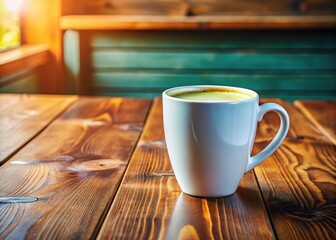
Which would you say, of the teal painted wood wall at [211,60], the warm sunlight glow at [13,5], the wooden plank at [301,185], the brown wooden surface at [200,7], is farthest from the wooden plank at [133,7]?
the wooden plank at [301,185]

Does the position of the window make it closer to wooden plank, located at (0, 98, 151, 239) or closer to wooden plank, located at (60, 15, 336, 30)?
wooden plank, located at (60, 15, 336, 30)

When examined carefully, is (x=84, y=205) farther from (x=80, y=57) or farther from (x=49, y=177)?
(x=80, y=57)

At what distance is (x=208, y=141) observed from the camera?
24.6 inches

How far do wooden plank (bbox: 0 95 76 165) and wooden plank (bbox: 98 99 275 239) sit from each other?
25 centimetres

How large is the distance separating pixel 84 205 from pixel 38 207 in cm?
5

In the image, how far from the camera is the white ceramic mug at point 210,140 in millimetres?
619

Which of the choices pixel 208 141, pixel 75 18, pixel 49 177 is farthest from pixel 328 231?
pixel 75 18

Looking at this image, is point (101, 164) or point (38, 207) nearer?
point (38, 207)

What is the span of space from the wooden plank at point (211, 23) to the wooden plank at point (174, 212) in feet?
5.98

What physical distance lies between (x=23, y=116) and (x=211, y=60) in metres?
1.65

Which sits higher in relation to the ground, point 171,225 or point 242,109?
point 242,109

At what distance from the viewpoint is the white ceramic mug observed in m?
0.62

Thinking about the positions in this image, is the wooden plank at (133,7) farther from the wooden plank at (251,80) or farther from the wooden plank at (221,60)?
the wooden plank at (251,80)

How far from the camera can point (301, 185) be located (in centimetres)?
71
